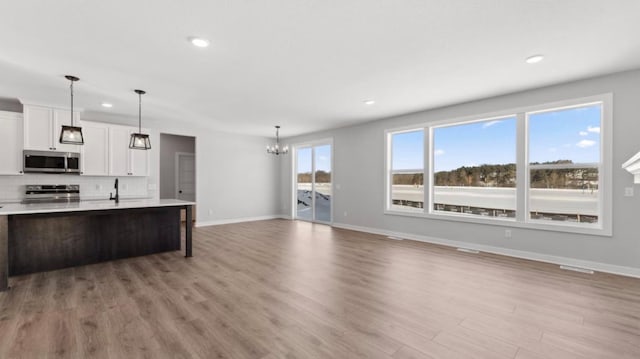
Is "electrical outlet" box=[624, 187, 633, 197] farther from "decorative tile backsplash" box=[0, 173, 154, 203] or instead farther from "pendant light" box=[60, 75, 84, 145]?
"decorative tile backsplash" box=[0, 173, 154, 203]

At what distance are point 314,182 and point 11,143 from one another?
6177 millimetres

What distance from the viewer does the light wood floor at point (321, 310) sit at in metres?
2.03

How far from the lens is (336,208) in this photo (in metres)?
7.36

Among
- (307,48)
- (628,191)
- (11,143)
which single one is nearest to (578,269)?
(628,191)

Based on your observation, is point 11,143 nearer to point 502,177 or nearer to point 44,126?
point 44,126

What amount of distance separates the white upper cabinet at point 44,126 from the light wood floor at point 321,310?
8.23 feet

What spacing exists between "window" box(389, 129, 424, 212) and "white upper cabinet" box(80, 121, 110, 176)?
588cm

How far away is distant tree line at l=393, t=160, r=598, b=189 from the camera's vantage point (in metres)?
4.03

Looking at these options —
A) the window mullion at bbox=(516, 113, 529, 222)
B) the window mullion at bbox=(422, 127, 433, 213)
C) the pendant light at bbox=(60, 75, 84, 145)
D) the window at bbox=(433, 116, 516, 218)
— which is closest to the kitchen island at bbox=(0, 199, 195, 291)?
the pendant light at bbox=(60, 75, 84, 145)

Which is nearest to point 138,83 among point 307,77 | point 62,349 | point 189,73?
point 189,73

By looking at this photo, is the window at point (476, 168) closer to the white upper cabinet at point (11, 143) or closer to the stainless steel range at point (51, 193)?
the stainless steel range at point (51, 193)

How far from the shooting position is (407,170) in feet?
19.6

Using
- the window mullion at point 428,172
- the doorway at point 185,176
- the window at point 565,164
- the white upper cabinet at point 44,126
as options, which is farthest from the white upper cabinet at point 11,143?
the window at point 565,164

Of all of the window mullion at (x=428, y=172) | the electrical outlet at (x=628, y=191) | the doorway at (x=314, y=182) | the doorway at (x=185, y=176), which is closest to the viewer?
the electrical outlet at (x=628, y=191)
